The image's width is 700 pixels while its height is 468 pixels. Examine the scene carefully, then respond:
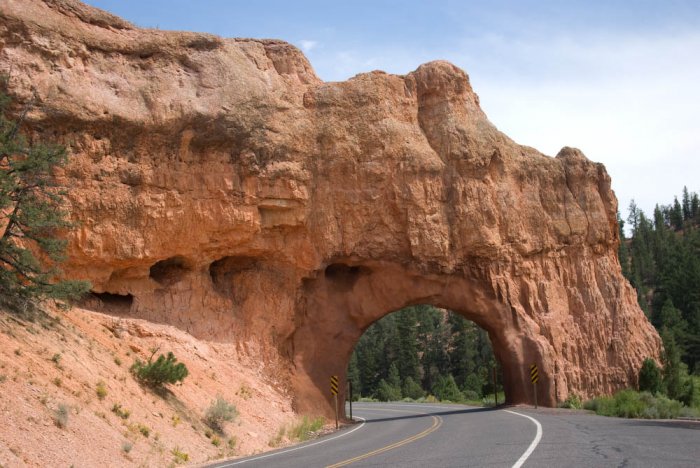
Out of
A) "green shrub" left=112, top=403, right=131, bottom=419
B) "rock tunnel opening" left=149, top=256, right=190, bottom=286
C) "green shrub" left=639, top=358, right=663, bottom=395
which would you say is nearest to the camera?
"green shrub" left=112, top=403, right=131, bottom=419

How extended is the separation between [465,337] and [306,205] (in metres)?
49.6

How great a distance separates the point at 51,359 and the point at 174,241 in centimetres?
831

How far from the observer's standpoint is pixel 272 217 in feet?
82.0

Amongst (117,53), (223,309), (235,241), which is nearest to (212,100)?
(117,53)

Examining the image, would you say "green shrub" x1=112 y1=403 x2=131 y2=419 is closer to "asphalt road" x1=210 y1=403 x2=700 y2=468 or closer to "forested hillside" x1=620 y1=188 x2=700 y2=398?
"asphalt road" x1=210 y1=403 x2=700 y2=468

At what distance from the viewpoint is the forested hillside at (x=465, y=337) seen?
52906 mm

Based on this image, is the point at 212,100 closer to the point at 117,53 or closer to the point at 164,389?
the point at 117,53

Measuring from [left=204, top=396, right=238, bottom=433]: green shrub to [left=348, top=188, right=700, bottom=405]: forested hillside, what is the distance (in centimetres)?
2825

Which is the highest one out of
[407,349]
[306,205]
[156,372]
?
[306,205]

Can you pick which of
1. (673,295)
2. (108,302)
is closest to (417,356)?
(673,295)

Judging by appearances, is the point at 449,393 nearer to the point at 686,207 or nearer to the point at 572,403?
the point at 572,403

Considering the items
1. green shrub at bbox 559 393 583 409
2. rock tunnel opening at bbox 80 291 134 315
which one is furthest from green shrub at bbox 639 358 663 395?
rock tunnel opening at bbox 80 291 134 315

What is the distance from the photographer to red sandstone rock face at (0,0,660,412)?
21.9m

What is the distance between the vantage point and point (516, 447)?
41.6 ft
